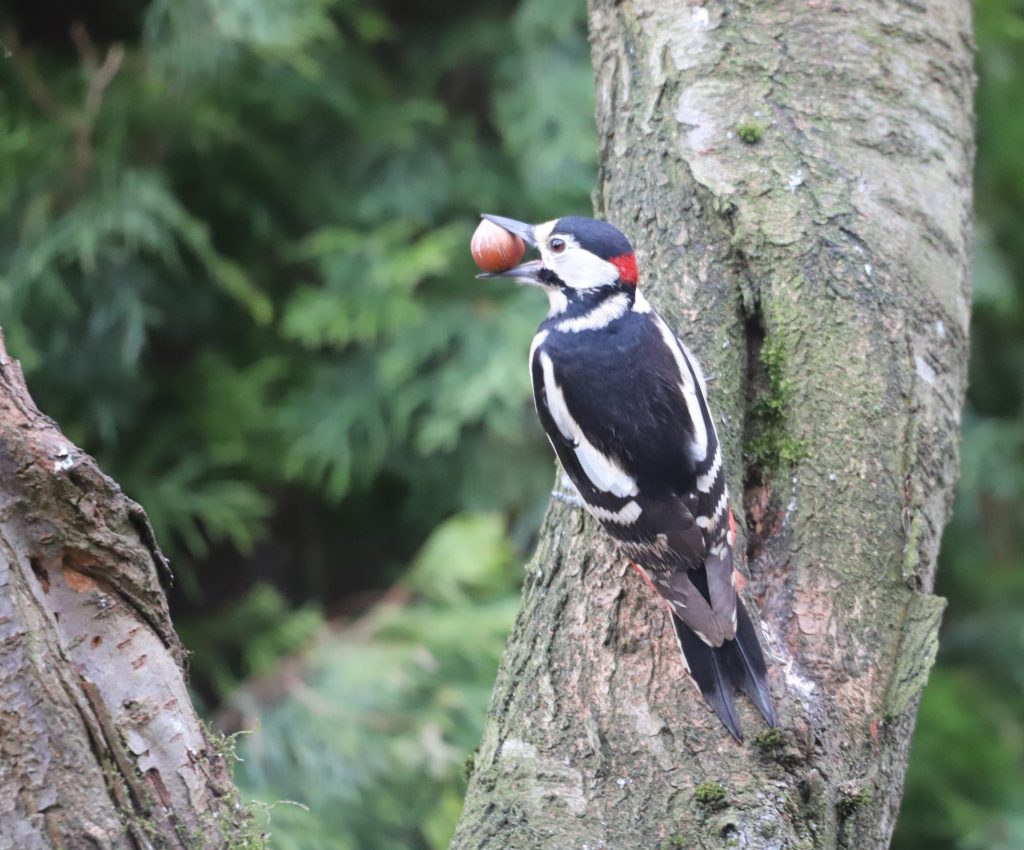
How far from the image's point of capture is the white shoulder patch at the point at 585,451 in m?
2.18

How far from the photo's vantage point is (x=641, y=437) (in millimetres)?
2254

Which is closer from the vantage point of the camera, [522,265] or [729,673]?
[729,673]

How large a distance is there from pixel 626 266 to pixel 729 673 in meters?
0.94

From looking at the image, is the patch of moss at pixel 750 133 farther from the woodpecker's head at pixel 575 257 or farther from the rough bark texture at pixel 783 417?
the woodpecker's head at pixel 575 257

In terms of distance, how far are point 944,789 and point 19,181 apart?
411 cm

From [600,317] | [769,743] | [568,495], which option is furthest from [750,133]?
[769,743]

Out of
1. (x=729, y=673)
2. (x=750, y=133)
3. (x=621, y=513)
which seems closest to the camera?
(x=729, y=673)

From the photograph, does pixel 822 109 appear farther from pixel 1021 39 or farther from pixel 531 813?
pixel 1021 39

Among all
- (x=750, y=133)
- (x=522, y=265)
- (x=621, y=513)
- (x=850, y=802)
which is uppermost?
(x=750, y=133)

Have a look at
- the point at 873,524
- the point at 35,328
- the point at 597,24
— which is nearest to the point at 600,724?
the point at 873,524

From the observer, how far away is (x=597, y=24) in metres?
2.78

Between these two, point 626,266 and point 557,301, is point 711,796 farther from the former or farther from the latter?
point 557,301

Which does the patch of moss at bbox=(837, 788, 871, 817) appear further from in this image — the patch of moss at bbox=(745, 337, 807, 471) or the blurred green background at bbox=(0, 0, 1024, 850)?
the blurred green background at bbox=(0, 0, 1024, 850)

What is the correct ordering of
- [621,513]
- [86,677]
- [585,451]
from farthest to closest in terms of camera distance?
1. [585,451]
2. [621,513]
3. [86,677]
